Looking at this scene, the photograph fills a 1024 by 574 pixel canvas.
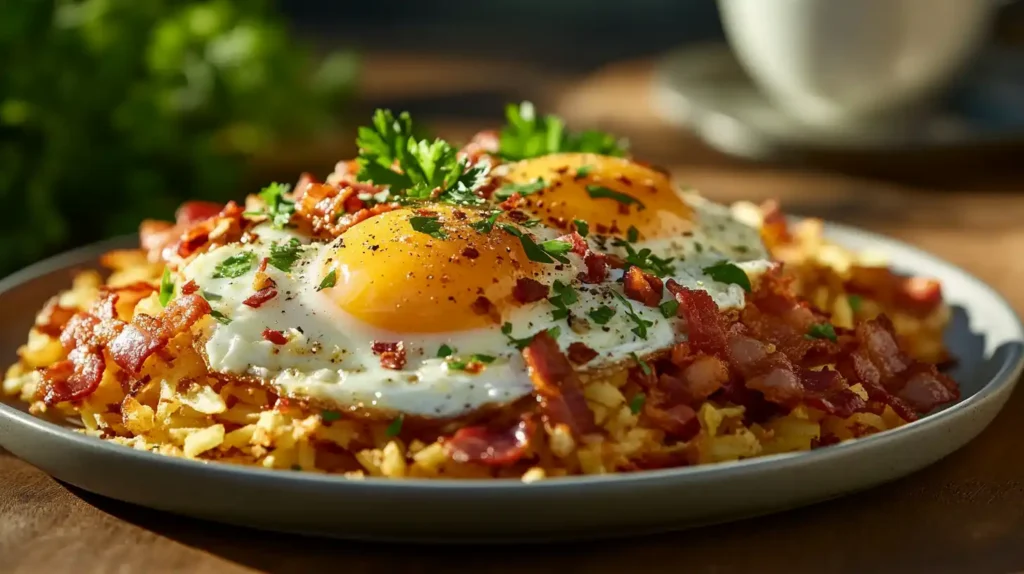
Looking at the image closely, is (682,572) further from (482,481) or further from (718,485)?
(482,481)

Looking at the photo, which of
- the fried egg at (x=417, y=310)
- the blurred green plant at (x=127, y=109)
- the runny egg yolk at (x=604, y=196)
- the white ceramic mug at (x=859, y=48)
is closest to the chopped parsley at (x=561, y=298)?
the fried egg at (x=417, y=310)

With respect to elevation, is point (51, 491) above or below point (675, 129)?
above

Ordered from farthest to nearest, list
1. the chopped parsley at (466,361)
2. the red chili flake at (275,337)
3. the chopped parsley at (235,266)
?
the chopped parsley at (235,266)
the red chili flake at (275,337)
the chopped parsley at (466,361)

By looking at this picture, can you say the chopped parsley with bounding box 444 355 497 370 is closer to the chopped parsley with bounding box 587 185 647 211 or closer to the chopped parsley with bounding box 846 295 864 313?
the chopped parsley with bounding box 587 185 647 211

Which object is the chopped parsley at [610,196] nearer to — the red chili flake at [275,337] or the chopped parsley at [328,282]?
the chopped parsley at [328,282]

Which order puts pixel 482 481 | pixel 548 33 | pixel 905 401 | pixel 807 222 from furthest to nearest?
pixel 548 33, pixel 807 222, pixel 905 401, pixel 482 481

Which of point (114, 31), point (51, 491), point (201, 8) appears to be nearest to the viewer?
point (51, 491)

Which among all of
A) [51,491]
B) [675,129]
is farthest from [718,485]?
[675,129]
